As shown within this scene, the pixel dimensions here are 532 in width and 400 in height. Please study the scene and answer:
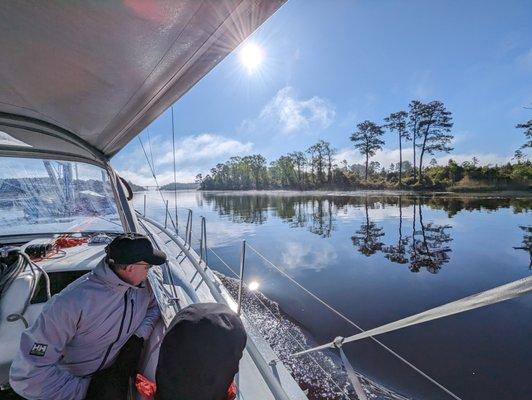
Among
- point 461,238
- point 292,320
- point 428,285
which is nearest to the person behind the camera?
point 292,320

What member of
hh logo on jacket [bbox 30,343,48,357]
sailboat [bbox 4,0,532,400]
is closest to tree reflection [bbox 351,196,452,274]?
sailboat [bbox 4,0,532,400]

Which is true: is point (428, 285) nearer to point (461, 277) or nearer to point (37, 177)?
point (461, 277)

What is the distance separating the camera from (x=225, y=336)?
3.33ft

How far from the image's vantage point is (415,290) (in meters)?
7.06

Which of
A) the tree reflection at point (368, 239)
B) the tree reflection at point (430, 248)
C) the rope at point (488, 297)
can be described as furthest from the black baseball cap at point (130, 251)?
the tree reflection at point (368, 239)

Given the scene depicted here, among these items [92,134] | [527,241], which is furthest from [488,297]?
[527,241]

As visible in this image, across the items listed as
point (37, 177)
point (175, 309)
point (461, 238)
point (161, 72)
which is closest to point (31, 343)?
point (175, 309)

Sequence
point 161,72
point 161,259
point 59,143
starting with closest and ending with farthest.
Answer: point 161,259 < point 161,72 < point 59,143

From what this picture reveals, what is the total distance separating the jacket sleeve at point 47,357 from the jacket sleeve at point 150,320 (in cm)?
45

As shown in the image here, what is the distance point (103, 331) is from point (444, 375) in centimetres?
478

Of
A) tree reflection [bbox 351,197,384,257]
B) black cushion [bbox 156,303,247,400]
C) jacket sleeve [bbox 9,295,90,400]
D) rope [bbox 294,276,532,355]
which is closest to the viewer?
rope [bbox 294,276,532,355]

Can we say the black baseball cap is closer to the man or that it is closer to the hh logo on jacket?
the man

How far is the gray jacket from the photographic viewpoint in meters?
1.37

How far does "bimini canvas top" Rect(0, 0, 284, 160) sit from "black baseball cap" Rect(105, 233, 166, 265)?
124cm
